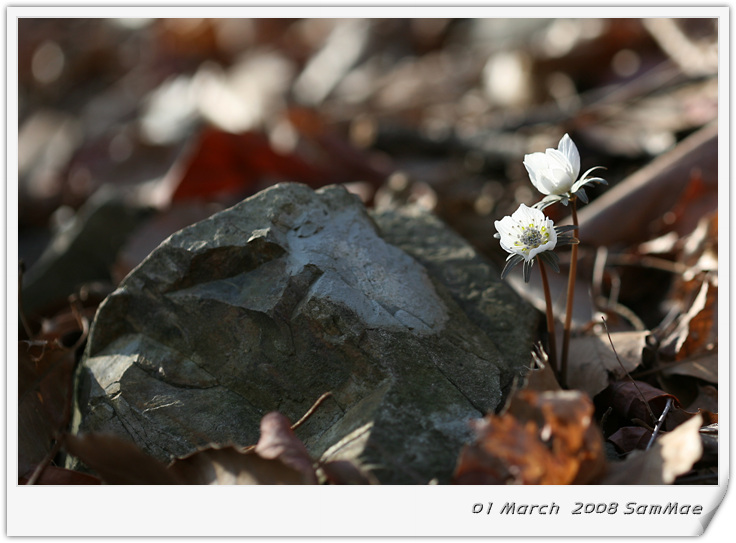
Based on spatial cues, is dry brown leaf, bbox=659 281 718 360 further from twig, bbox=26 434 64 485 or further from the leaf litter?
twig, bbox=26 434 64 485

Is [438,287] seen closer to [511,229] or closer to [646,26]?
[511,229]

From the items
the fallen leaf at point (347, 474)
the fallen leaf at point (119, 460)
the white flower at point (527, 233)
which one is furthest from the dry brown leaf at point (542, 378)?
the fallen leaf at point (119, 460)

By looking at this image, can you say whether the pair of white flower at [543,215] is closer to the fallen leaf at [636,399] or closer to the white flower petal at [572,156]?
the white flower petal at [572,156]

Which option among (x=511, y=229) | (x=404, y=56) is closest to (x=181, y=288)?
(x=511, y=229)

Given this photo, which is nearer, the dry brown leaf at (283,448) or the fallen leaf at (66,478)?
the dry brown leaf at (283,448)

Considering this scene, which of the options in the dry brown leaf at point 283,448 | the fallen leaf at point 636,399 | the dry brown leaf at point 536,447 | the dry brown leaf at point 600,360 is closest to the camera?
the dry brown leaf at point 536,447

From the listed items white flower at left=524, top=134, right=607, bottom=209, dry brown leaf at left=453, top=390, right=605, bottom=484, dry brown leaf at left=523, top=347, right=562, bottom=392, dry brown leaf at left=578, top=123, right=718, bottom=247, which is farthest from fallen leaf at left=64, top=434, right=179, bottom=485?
dry brown leaf at left=578, top=123, right=718, bottom=247

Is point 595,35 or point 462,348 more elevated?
point 595,35

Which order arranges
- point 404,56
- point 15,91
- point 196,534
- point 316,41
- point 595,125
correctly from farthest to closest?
1. point 316,41
2. point 404,56
3. point 595,125
4. point 15,91
5. point 196,534
